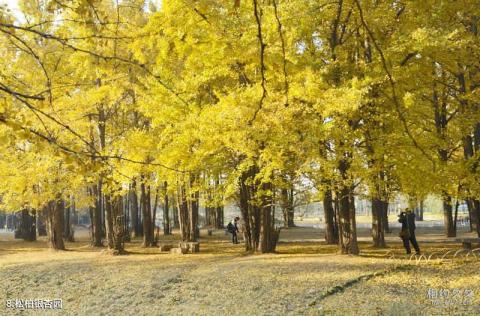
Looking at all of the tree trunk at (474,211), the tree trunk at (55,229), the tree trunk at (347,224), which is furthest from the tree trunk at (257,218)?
the tree trunk at (55,229)

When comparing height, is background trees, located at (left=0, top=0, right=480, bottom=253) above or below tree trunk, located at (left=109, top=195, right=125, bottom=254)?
above

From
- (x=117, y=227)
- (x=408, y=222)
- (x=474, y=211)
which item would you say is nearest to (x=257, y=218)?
(x=408, y=222)

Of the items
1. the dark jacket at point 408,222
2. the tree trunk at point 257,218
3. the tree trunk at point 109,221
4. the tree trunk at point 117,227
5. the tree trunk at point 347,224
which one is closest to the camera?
the dark jacket at point 408,222

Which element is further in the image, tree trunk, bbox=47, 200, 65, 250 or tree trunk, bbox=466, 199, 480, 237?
tree trunk, bbox=47, 200, 65, 250

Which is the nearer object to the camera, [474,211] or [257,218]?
[257,218]

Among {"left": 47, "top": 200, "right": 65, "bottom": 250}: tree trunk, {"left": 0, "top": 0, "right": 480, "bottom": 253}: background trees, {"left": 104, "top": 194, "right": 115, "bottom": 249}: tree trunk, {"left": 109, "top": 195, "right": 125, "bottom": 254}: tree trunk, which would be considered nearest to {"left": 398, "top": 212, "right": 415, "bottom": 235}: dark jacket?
{"left": 0, "top": 0, "right": 480, "bottom": 253}: background trees

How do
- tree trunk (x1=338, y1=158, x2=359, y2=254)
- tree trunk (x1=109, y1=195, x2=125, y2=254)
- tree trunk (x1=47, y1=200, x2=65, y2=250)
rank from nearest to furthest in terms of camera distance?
1. tree trunk (x1=338, y1=158, x2=359, y2=254)
2. tree trunk (x1=109, y1=195, x2=125, y2=254)
3. tree trunk (x1=47, y1=200, x2=65, y2=250)

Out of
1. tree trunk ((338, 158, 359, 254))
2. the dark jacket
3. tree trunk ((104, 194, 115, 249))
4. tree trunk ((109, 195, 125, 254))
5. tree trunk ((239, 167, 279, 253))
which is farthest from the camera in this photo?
tree trunk ((104, 194, 115, 249))

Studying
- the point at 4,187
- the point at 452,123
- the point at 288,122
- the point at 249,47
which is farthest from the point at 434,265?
the point at 4,187

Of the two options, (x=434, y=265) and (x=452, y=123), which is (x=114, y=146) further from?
(x=452, y=123)

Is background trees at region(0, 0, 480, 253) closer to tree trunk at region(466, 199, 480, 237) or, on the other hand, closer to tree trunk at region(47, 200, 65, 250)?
tree trunk at region(466, 199, 480, 237)

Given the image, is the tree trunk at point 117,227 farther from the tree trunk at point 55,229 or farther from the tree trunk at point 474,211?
the tree trunk at point 474,211

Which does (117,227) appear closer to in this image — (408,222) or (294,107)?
(294,107)

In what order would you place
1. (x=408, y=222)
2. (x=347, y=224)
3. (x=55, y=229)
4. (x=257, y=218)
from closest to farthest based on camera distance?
(x=408, y=222), (x=347, y=224), (x=257, y=218), (x=55, y=229)
